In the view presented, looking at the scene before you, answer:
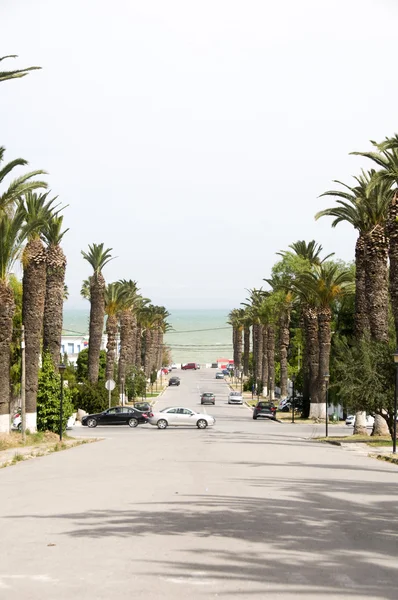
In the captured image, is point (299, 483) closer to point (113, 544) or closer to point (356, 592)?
point (113, 544)

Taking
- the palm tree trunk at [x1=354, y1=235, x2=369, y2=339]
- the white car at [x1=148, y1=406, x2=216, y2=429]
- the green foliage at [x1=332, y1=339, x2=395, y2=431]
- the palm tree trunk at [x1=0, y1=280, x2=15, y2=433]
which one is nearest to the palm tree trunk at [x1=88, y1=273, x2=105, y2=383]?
the white car at [x1=148, y1=406, x2=216, y2=429]

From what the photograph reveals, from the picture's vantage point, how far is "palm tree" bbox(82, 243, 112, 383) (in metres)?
70.1

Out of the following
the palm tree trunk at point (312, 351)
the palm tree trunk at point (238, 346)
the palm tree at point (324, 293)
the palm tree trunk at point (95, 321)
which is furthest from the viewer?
the palm tree trunk at point (238, 346)

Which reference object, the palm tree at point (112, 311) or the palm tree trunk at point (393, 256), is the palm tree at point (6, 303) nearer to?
the palm tree trunk at point (393, 256)

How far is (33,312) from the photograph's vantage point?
43.8 metres

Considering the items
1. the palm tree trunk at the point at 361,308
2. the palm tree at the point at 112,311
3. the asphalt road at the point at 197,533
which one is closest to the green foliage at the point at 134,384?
the palm tree at the point at 112,311

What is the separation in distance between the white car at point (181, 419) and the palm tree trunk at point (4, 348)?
2087cm

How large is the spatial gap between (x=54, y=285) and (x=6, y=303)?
15163 mm

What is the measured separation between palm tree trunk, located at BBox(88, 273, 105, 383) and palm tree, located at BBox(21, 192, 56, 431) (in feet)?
83.3

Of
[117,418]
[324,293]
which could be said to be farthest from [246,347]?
[117,418]

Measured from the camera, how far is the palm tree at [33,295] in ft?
141

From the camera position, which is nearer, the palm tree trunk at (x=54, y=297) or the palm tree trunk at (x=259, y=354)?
the palm tree trunk at (x=54, y=297)

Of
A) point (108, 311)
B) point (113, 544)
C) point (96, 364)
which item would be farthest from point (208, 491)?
point (108, 311)

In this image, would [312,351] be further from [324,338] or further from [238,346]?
[238,346]
